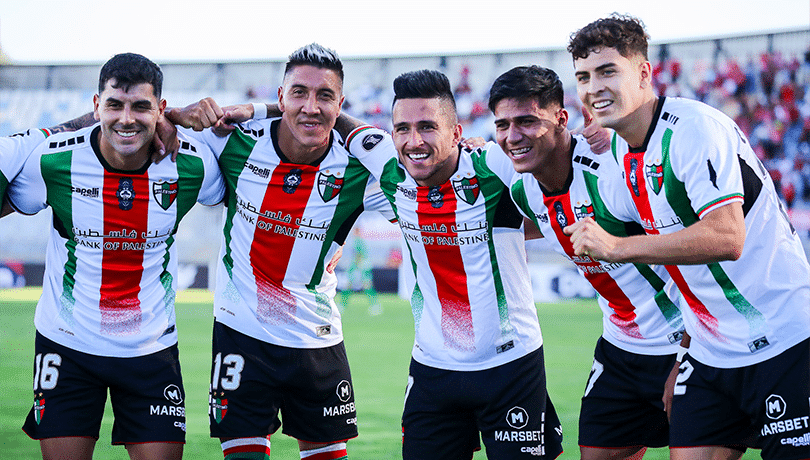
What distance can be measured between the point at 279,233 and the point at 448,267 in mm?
1043

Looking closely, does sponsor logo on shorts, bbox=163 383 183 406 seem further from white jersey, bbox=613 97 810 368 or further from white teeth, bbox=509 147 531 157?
→ white jersey, bbox=613 97 810 368

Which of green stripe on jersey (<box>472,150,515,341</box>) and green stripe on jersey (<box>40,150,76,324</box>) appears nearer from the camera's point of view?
green stripe on jersey (<box>472,150,515,341</box>)

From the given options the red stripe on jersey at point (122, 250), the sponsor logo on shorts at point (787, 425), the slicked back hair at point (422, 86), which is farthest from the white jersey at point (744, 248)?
the red stripe on jersey at point (122, 250)

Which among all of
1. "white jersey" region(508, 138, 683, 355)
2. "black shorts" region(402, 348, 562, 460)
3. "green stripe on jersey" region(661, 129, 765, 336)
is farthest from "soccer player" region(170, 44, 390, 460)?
"green stripe on jersey" region(661, 129, 765, 336)

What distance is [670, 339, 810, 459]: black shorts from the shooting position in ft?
10.7

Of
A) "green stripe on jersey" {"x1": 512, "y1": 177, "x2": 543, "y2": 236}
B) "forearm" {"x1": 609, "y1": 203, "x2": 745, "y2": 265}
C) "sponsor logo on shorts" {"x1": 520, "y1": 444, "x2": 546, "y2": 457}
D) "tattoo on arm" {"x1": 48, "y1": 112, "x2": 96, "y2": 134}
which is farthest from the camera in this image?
"tattoo on arm" {"x1": 48, "y1": 112, "x2": 96, "y2": 134}

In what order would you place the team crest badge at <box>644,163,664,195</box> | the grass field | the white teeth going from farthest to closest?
the grass field < the white teeth < the team crest badge at <box>644,163,664,195</box>

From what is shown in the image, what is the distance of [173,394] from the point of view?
434cm

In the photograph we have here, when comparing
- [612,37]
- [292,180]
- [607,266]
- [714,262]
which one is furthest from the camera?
[292,180]

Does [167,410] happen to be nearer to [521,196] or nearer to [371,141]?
[371,141]

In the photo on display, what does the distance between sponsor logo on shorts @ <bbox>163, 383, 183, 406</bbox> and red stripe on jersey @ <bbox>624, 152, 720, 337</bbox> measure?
8.79 feet

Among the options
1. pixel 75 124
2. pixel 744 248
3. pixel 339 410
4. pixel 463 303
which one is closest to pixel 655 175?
pixel 744 248

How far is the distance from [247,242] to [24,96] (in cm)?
2756

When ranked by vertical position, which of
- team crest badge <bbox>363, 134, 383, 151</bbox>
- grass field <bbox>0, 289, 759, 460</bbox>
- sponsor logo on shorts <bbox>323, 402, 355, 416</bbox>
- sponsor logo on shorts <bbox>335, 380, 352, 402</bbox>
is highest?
team crest badge <bbox>363, 134, 383, 151</bbox>
